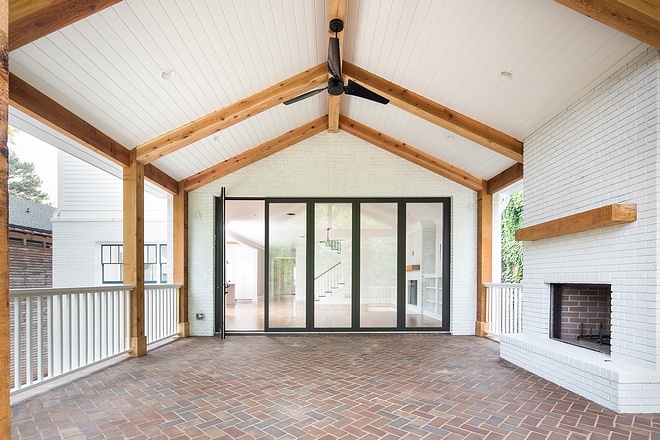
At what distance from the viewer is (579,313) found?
14.0 feet

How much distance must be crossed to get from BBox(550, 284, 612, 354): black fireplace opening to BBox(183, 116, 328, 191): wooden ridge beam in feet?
14.5

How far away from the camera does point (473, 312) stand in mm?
6770

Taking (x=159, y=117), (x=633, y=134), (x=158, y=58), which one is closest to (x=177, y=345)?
(x=159, y=117)

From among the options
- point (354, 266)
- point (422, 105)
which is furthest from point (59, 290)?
point (422, 105)

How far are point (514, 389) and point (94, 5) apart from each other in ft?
15.5

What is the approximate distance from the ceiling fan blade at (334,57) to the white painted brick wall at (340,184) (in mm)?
3126

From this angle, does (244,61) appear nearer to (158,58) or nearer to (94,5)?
(158,58)

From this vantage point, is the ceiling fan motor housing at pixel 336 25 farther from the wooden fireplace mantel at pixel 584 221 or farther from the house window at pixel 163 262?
the house window at pixel 163 262

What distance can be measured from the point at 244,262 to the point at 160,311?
6.78 metres

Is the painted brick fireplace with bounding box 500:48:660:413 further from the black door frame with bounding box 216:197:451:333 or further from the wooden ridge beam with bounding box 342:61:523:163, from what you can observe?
the black door frame with bounding box 216:197:451:333

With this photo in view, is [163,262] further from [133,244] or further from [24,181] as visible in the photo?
[24,181]

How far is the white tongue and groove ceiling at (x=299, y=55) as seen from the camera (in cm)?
308

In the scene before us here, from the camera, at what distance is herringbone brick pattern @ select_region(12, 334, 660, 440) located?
2719 mm

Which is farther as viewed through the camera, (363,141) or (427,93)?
(363,141)
